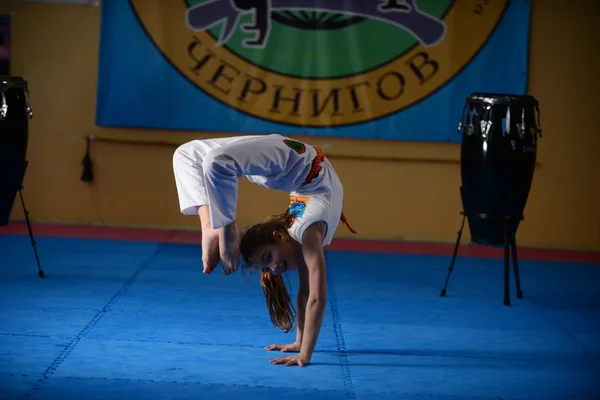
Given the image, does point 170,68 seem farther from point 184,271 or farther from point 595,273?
point 595,273

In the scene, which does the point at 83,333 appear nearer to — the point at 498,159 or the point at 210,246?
the point at 210,246

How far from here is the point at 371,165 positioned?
6.77 meters

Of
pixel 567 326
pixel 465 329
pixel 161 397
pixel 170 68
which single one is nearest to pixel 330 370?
pixel 161 397

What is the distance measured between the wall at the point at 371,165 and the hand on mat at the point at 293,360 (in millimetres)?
3757

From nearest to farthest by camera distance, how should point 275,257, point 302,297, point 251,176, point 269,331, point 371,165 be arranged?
point 275,257 < point 251,176 < point 302,297 < point 269,331 < point 371,165

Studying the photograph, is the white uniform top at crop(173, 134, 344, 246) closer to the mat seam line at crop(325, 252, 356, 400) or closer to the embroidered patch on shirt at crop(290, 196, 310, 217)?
the embroidered patch on shirt at crop(290, 196, 310, 217)

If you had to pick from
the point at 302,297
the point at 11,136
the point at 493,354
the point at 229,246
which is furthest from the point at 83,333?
the point at 493,354

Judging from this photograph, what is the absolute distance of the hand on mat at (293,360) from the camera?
3.06 meters

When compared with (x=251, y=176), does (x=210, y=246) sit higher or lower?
lower

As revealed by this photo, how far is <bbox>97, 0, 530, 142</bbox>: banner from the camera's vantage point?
21.6 ft

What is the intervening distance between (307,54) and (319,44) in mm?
126

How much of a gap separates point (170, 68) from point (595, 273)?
361 cm

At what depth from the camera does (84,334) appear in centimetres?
340

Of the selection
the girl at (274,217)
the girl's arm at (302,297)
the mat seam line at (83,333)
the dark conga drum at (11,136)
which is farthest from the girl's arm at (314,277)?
the dark conga drum at (11,136)
